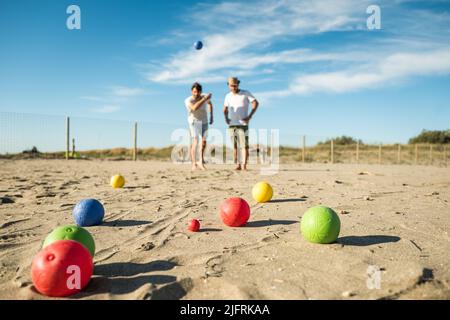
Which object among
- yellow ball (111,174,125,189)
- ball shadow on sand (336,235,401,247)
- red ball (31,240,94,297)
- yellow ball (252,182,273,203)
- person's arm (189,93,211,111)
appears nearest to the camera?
red ball (31,240,94,297)

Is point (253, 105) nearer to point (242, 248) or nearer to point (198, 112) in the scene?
point (198, 112)

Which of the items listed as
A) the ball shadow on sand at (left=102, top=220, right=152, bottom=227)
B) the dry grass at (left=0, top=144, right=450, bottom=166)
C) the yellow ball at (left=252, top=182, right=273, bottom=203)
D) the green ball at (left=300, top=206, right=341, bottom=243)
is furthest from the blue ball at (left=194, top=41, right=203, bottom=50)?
the dry grass at (left=0, top=144, right=450, bottom=166)

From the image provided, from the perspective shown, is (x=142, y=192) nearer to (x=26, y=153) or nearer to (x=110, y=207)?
(x=110, y=207)

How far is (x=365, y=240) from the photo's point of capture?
3188mm

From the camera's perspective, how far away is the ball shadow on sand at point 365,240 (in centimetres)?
309

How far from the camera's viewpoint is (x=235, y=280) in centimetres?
227

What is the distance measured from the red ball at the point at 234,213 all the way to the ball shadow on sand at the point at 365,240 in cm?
101

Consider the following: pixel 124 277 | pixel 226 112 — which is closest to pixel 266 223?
pixel 124 277

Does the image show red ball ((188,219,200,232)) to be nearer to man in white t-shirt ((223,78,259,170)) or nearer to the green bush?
man in white t-shirt ((223,78,259,170))

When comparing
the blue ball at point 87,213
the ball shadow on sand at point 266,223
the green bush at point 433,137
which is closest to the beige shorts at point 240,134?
the ball shadow on sand at point 266,223

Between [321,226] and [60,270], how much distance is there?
6.53 ft

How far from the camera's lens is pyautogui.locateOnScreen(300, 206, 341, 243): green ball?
2951 millimetres

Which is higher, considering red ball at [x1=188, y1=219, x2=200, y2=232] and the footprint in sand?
Result: red ball at [x1=188, y1=219, x2=200, y2=232]

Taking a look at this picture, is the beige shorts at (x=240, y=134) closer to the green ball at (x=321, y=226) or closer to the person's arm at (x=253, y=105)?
the person's arm at (x=253, y=105)
